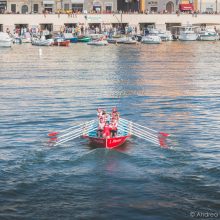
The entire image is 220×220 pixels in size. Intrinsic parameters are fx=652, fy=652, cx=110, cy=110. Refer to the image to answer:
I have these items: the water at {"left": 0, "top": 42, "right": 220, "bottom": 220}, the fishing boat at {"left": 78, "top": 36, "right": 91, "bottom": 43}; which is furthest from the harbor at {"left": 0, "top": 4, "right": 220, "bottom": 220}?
the fishing boat at {"left": 78, "top": 36, "right": 91, "bottom": 43}

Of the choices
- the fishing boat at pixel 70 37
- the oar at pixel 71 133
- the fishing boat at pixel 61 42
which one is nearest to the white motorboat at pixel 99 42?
the fishing boat at pixel 61 42

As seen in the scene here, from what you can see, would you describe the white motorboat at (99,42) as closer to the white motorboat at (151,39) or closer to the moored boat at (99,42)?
the moored boat at (99,42)

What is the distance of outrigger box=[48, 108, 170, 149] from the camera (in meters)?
44.2

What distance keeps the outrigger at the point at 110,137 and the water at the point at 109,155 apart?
61 cm

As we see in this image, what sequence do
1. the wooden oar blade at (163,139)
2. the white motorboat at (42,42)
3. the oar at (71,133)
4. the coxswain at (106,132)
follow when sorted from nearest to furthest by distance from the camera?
the coxswain at (106,132) < the wooden oar blade at (163,139) < the oar at (71,133) < the white motorboat at (42,42)

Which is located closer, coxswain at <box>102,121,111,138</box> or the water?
the water

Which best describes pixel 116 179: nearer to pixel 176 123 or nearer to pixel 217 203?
pixel 217 203

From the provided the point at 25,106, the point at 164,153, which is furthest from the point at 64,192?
the point at 25,106

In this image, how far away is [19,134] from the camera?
51.0 metres

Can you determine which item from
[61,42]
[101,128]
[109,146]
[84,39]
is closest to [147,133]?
[101,128]

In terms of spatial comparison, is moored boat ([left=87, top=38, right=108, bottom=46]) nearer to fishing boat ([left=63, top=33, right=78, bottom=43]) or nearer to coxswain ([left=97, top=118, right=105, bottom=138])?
fishing boat ([left=63, top=33, right=78, bottom=43])

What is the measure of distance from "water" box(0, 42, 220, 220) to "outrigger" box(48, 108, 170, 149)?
1.99 feet

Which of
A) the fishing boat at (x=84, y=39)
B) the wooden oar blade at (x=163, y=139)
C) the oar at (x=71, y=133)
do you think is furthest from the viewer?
the fishing boat at (x=84, y=39)

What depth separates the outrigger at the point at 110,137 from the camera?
44156 mm
